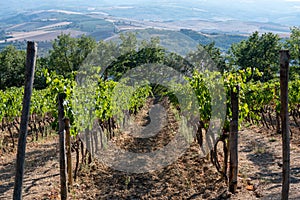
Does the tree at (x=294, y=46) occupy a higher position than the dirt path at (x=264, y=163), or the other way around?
the tree at (x=294, y=46)

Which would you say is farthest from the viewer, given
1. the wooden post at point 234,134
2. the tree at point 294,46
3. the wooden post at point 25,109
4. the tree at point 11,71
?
the tree at point 11,71

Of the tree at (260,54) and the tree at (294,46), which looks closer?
the tree at (294,46)

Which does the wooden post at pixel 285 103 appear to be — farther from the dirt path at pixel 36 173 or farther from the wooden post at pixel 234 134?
the dirt path at pixel 36 173

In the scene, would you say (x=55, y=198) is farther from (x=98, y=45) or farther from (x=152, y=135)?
(x=98, y=45)

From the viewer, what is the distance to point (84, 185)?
7.30 meters

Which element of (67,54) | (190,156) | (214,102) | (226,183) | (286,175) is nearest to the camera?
(286,175)

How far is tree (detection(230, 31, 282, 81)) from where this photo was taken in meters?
39.2

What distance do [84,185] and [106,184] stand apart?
0.48m

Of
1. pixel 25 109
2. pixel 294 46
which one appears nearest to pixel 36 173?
pixel 25 109

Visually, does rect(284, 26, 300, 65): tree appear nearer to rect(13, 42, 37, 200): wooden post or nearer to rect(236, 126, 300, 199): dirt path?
rect(236, 126, 300, 199): dirt path

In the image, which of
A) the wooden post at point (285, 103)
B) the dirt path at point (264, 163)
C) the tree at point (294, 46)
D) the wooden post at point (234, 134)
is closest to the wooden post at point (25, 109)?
the wooden post at point (285, 103)

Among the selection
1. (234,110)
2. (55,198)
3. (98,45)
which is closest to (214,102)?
(234,110)

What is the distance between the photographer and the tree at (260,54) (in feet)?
129

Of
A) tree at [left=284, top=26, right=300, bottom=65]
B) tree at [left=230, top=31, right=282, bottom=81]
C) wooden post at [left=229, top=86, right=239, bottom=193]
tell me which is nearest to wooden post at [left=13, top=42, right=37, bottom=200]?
wooden post at [left=229, top=86, right=239, bottom=193]
